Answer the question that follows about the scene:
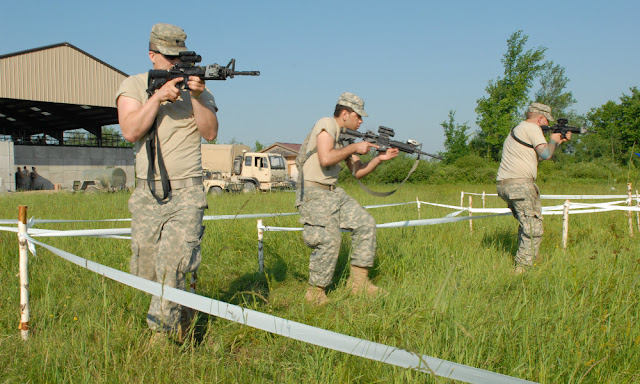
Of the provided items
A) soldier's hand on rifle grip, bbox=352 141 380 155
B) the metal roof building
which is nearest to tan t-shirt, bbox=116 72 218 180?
soldier's hand on rifle grip, bbox=352 141 380 155

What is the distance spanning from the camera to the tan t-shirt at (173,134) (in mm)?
3064

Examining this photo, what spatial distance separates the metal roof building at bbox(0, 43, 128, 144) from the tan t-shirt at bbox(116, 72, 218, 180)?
84.3 feet

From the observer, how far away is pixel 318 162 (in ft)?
14.2

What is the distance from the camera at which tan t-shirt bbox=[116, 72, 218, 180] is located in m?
3.06

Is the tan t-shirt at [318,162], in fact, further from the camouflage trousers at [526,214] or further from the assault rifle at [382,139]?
the camouflage trousers at [526,214]

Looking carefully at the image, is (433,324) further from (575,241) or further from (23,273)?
(575,241)

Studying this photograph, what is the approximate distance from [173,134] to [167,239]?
689 millimetres

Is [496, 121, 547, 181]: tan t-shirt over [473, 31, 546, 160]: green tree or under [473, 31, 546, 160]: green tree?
under

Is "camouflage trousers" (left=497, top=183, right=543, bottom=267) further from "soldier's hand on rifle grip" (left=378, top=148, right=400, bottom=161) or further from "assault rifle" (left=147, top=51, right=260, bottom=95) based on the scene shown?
"assault rifle" (left=147, top=51, right=260, bottom=95)

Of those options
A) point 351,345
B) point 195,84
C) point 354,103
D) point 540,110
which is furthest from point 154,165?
point 540,110

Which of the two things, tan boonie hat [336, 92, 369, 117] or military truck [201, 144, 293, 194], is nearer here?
tan boonie hat [336, 92, 369, 117]

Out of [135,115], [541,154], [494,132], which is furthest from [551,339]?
[494,132]

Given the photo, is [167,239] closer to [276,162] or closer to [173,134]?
[173,134]

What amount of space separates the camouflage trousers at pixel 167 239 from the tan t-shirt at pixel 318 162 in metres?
1.40
